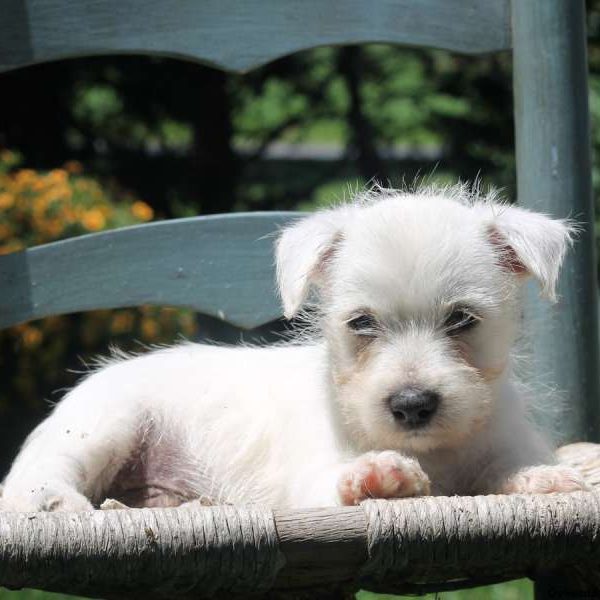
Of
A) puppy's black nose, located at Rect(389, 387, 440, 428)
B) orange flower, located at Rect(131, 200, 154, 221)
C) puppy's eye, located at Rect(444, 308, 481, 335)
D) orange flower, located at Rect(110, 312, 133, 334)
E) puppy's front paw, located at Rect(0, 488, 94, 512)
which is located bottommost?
orange flower, located at Rect(110, 312, 133, 334)

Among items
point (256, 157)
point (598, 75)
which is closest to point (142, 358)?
point (598, 75)

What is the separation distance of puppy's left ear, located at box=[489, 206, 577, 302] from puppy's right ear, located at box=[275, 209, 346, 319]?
36cm

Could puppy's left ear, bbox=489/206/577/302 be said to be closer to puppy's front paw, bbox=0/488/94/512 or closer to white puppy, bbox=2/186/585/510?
white puppy, bbox=2/186/585/510

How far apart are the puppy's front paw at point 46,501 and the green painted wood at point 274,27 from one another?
Result: 1205 millimetres

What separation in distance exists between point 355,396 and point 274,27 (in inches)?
43.8

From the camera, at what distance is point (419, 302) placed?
2.48m

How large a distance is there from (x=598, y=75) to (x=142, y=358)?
12.6 feet

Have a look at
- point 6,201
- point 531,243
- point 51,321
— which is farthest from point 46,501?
point 6,201

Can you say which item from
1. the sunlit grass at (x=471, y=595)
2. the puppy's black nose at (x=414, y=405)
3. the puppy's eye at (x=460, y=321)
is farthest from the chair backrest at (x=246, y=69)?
the sunlit grass at (x=471, y=595)

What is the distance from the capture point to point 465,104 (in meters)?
6.96

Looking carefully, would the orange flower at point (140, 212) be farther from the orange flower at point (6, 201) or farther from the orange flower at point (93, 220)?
the orange flower at point (6, 201)

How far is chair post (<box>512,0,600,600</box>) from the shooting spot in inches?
118

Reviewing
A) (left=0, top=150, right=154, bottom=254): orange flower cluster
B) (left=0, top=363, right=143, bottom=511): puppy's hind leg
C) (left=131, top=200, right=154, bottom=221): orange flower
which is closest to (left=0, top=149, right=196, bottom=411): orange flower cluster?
(left=0, top=150, right=154, bottom=254): orange flower cluster

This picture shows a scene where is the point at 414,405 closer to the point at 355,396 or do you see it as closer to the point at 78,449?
the point at 355,396
